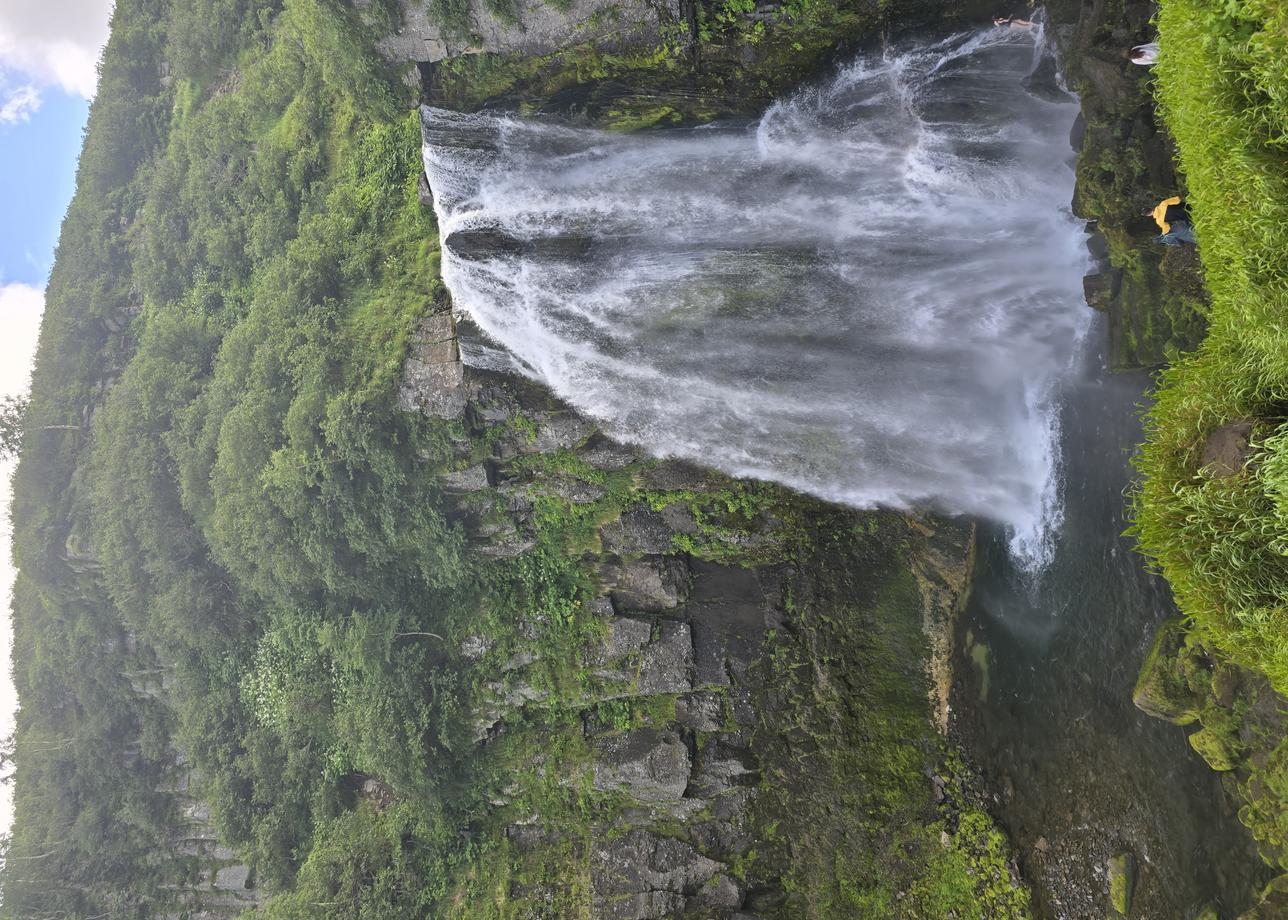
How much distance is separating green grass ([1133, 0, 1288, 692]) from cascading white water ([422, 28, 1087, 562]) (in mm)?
5573

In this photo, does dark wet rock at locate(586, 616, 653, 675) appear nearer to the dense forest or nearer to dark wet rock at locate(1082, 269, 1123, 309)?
the dense forest

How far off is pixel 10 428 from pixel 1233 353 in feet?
91.1

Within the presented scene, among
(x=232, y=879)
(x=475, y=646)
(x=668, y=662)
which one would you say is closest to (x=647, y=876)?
(x=668, y=662)

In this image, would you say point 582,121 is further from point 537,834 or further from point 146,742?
point 146,742

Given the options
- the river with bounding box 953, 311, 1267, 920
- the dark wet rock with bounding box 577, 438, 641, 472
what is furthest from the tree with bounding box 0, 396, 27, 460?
the river with bounding box 953, 311, 1267, 920

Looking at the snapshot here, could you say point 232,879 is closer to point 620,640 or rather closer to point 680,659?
point 620,640

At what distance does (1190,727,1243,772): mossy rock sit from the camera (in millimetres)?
7602

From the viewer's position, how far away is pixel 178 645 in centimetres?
1820

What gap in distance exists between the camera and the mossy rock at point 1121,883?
8.92 metres

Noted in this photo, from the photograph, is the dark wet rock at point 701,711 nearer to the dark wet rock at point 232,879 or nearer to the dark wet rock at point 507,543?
the dark wet rock at point 507,543

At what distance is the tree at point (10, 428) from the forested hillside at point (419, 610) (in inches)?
159

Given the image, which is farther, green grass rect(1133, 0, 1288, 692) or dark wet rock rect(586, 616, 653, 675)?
dark wet rock rect(586, 616, 653, 675)

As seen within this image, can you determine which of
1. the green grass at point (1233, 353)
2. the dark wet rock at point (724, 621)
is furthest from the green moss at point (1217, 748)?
the dark wet rock at point (724, 621)

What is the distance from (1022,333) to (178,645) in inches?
771
